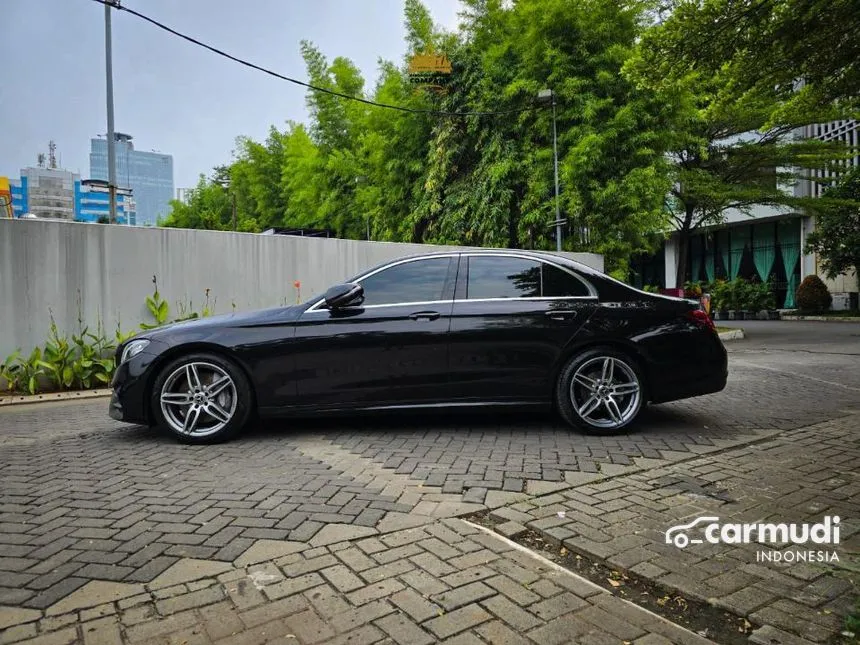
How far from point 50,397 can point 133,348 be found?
3.64 m

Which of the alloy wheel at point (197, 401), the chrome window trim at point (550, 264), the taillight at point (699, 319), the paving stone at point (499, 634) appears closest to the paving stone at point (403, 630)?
the paving stone at point (499, 634)

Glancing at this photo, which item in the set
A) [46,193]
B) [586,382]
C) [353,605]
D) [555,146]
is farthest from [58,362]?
[46,193]

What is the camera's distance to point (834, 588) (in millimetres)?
2258

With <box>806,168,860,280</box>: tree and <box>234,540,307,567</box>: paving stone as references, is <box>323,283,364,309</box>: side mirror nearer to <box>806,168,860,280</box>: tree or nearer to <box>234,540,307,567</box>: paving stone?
<box>234,540,307,567</box>: paving stone

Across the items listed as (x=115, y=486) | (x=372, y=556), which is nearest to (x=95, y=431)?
(x=115, y=486)

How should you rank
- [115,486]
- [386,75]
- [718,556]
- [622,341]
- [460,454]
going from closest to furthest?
[718,556] < [115,486] < [460,454] < [622,341] < [386,75]

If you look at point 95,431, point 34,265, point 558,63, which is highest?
point 558,63

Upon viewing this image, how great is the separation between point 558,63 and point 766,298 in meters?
16.7

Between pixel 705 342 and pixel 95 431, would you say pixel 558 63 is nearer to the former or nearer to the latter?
pixel 705 342

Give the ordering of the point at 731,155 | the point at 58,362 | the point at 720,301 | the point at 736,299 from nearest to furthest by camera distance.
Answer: the point at 58,362, the point at 731,155, the point at 736,299, the point at 720,301

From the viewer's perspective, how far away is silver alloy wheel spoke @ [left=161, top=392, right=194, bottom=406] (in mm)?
4609

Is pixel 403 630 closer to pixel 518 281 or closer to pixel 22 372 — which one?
pixel 518 281

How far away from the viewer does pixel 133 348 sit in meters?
4.71

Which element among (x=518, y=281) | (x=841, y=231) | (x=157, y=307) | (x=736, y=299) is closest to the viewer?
(x=518, y=281)
